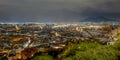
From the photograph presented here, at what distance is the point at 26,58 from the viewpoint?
128 feet

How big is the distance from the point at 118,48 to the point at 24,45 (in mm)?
23846

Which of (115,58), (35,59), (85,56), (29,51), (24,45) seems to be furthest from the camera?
(24,45)

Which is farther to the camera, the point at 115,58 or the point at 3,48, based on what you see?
the point at 3,48

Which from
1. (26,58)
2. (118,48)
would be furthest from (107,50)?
(26,58)

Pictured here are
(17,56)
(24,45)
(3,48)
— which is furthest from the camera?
(24,45)

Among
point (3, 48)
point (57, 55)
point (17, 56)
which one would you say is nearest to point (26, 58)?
point (17, 56)

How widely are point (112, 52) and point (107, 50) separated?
0.74 metres

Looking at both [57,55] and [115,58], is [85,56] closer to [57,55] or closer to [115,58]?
[115,58]

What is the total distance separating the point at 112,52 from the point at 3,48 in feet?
80.3

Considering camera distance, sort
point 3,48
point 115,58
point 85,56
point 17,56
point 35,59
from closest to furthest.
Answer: point 85,56 < point 115,58 < point 35,59 < point 17,56 < point 3,48

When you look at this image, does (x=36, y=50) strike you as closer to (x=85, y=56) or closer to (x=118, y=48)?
(x=118, y=48)

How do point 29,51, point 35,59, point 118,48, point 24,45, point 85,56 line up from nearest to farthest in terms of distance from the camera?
point 85,56, point 118,48, point 35,59, point 29,51, point 24,45

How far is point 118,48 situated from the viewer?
30594 mm

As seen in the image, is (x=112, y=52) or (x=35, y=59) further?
(x=35, y=59)
